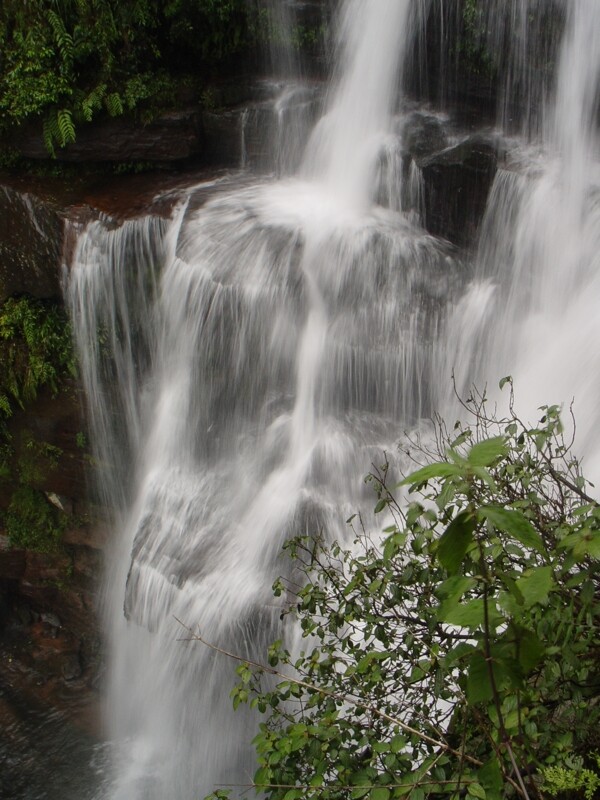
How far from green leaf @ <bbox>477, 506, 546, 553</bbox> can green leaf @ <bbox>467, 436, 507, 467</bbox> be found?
4.1 inches

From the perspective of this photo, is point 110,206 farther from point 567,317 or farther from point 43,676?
point 43,676

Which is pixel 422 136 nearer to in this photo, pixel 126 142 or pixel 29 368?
pixel 126 142

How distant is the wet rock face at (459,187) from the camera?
24.7 feet

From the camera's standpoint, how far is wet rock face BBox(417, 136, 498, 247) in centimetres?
753

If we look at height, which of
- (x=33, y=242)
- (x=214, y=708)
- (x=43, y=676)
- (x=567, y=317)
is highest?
(x=33, y=242)

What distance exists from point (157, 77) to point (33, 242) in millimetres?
2448

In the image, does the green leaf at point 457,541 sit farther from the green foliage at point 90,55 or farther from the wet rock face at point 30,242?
the green foliage at point 90,55

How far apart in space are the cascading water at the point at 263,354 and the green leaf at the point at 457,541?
473 centimetres

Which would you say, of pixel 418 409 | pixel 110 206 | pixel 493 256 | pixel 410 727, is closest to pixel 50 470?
pixel 110 206

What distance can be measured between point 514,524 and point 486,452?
0.17 m

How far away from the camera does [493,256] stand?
24.5 ft

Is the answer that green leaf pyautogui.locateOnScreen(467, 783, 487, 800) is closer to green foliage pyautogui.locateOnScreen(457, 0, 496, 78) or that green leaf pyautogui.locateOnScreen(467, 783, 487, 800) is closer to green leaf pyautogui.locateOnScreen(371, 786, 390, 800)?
green leaf pyautogui.locateOnScreen(371, 786, 390, 800)

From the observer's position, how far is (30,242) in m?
7.91

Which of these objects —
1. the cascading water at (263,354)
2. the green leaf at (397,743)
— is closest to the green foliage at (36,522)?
the cascading water at (263,354)
